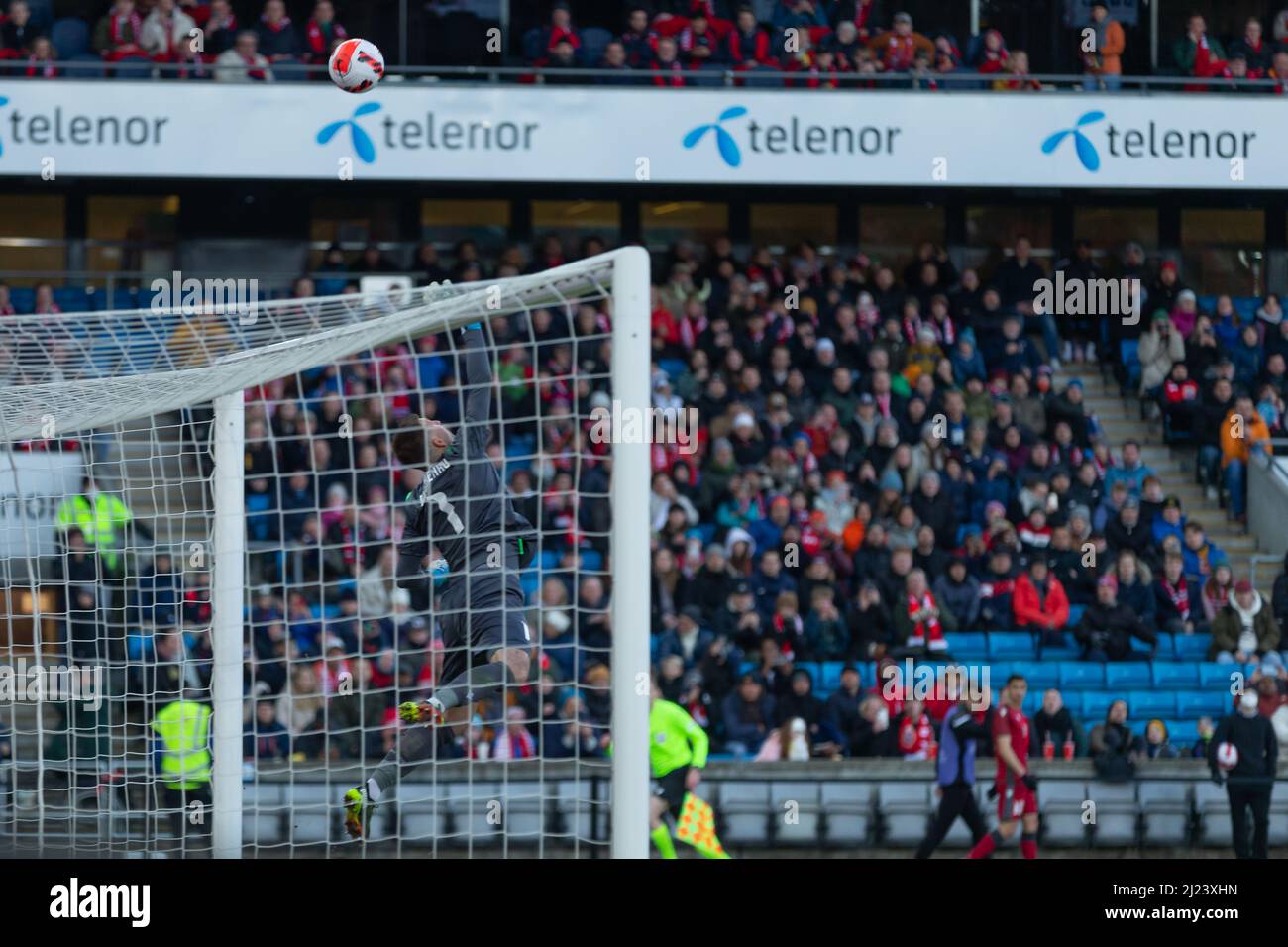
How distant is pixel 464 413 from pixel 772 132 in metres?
8.59

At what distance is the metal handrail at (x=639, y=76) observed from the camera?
47.6 feet

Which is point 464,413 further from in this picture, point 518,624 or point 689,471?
point 689,471

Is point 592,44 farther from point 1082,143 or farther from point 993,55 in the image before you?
point 1082,143

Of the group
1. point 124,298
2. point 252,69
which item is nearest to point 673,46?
point 252,69

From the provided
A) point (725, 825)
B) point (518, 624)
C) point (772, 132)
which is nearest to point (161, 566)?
point (725, 825)

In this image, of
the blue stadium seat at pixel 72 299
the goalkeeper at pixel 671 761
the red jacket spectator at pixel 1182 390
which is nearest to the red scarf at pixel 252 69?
the blue stadium seat at pixel 72 299

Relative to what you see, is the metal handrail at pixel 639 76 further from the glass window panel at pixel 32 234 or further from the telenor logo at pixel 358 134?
the glass window panel at pixel 32 234

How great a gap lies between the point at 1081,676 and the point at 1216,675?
93 centimetres

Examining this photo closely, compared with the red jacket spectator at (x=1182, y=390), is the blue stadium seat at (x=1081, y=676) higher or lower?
lower

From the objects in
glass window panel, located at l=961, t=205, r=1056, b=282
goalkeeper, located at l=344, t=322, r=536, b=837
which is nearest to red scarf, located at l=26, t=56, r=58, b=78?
glass window panel, located at l=961, t=205, r=1056, b=282

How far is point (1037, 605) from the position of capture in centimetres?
1291

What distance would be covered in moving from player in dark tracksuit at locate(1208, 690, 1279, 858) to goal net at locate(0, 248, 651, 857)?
361 centimetres

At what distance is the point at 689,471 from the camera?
1356cm

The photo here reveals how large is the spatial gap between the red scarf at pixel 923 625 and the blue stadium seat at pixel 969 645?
37cm
